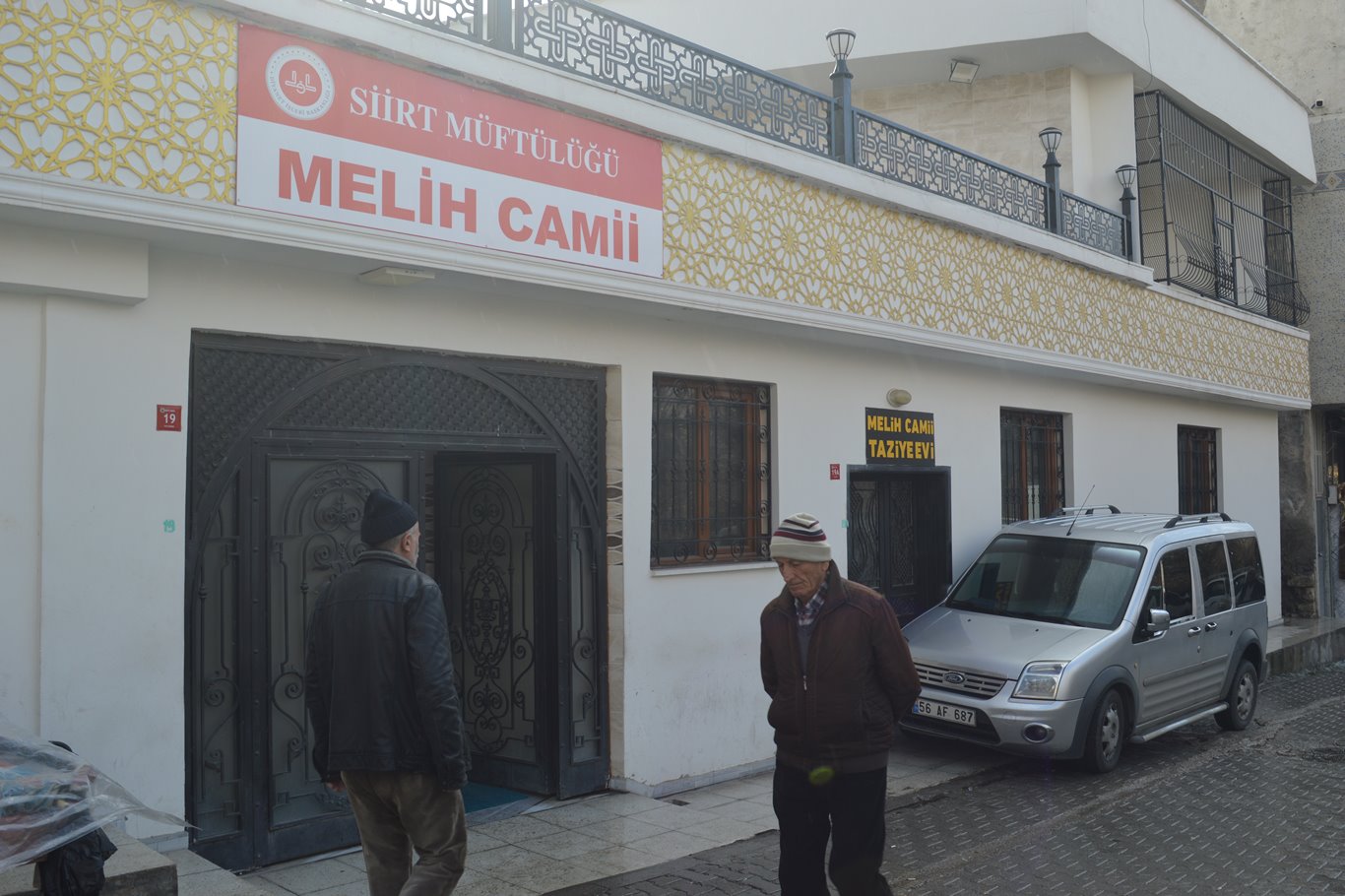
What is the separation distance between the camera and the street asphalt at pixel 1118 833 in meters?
5.81

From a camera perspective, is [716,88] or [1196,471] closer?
[716,88]

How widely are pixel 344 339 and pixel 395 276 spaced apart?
0.46m

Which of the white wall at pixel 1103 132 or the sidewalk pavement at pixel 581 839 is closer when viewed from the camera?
the sidewalk pavement at pixel 581 839

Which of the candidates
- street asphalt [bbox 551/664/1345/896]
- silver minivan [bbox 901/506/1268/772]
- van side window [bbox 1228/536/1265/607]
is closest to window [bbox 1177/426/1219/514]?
van side window [bbox 1228/536/1265/607]

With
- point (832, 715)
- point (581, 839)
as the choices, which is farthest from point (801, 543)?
point (581, 839)

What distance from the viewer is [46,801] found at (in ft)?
11.0

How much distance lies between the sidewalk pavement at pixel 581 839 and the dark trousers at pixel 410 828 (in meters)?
0.58

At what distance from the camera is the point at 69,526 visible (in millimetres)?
5020

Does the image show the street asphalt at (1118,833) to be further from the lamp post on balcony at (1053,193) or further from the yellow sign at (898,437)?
the lamp post on balcony at (1053,193)

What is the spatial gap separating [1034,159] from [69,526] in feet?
36.7

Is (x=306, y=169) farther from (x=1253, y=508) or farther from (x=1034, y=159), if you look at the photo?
(x=1253, y=508)

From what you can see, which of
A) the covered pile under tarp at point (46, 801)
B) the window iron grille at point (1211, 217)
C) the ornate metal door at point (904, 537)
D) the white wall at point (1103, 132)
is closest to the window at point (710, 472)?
the ornate metal door at point (904, 537)

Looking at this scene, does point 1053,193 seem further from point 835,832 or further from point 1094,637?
point 835,832

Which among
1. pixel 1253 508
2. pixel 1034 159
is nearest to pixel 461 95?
pixel 1034 159
